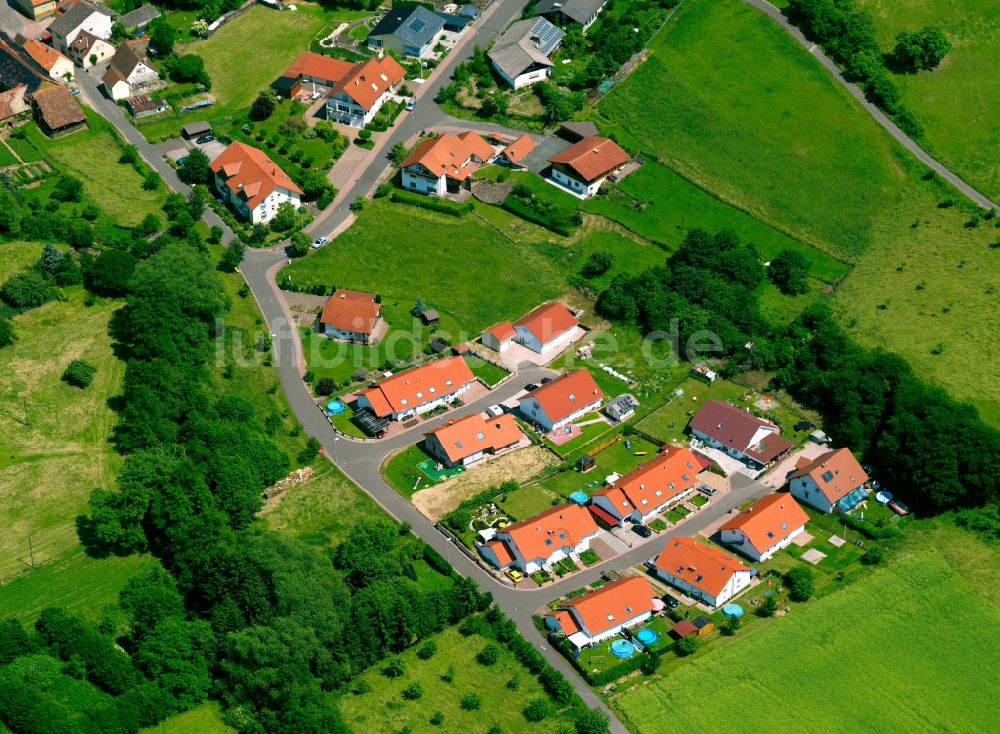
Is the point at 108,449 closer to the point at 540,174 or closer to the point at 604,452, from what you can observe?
the point at 604,452

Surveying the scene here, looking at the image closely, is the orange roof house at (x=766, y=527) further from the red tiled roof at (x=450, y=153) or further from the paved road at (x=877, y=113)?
the paved road at (x=877, y=113)

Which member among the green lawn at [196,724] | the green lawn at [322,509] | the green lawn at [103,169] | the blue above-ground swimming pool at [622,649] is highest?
the blue above-ground swimming pool at [622,649]

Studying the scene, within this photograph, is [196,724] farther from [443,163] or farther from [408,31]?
[408,31]

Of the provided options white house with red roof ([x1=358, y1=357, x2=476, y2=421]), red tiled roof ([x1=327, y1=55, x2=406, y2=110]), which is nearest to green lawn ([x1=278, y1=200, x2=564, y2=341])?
white house with red roof ([x1=358, y1=357, x2=476, y2=421])

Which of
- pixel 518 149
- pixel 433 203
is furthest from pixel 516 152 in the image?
pixel 433 203

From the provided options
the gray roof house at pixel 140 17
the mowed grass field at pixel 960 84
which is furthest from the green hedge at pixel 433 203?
the mowed grass field at pixel 960 84
